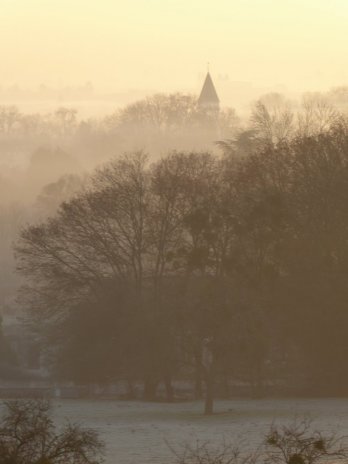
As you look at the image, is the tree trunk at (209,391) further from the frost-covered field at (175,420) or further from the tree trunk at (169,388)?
the tree trunk at (169,388)

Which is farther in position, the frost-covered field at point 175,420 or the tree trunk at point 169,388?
the tree trunk at point 169,388

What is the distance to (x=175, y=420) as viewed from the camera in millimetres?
44656

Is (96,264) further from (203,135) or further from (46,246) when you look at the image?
(203,135)

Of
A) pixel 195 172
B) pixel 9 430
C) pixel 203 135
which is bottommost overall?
pixel 9 430

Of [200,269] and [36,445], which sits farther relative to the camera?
[200,269]

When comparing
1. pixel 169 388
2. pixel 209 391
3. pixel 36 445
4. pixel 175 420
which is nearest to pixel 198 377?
pixel 169 388

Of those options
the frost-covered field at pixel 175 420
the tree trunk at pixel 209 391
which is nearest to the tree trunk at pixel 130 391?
the frost-covered field at pixel 175 420

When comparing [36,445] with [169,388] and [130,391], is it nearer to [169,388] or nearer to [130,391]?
[169,388]

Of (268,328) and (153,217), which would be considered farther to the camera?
(153,217)

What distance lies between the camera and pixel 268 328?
49.4m

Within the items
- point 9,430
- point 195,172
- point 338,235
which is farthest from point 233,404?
point 9,430

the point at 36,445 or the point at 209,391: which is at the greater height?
the point at 209,391

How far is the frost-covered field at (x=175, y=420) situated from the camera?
36812 millimetres

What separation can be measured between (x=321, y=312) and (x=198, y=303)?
654cm
